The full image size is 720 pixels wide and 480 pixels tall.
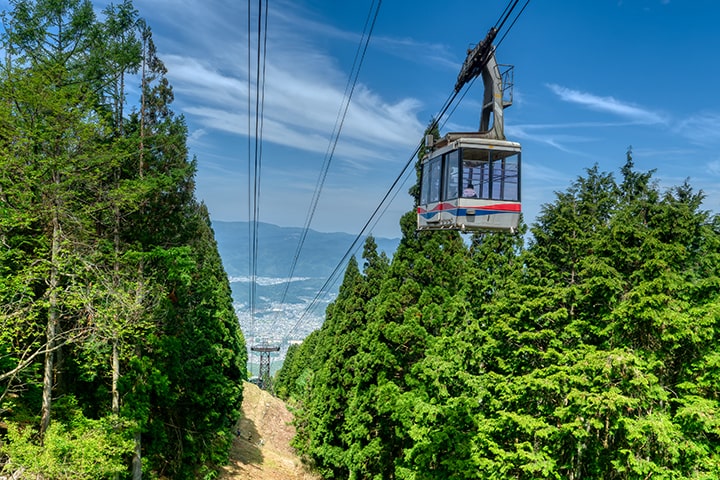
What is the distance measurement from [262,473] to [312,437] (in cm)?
575

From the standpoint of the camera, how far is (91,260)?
38.8 ft

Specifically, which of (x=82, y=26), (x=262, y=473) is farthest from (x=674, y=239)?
(x=262, y=473)

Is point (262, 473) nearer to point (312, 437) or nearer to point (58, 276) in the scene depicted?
point (312, 437)

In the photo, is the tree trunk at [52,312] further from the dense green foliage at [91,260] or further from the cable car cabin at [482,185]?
the cable car cabin at [482,185]

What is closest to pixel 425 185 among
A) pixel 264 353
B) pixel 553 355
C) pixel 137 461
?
pixel 553 355

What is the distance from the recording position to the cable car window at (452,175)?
1088 cm

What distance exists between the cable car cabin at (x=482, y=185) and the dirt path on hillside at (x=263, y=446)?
21.3 metres

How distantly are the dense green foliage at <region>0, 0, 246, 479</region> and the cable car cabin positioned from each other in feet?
28.4

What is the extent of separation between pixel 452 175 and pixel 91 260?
981 cm

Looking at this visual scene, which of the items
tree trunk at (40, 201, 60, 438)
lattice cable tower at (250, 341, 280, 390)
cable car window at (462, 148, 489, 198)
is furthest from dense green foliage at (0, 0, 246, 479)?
lattice cable tower at (250, 341, 280, 390)

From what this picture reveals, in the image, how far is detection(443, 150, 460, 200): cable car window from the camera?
10.9 metres

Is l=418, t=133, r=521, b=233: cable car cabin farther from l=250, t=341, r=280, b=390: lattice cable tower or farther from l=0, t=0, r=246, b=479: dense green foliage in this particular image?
l=250, t=341, r=280, b=390: lattice cable tower

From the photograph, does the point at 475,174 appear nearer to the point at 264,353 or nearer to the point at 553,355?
the point at 553,355

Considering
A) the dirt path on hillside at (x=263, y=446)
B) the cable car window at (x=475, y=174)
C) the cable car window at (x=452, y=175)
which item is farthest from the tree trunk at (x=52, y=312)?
the dirt path on hillside at (x=263, y=446)
